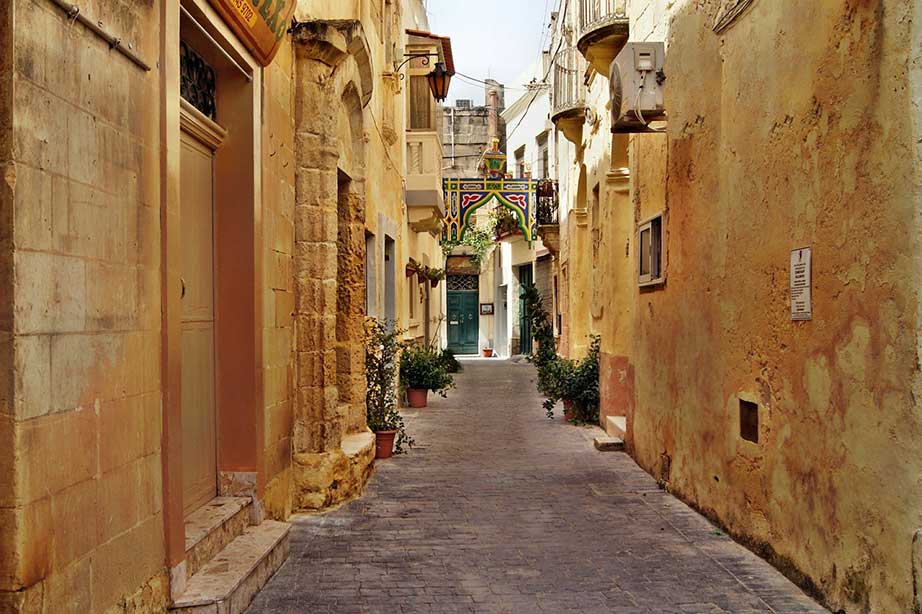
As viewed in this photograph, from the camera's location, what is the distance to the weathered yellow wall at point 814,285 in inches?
139

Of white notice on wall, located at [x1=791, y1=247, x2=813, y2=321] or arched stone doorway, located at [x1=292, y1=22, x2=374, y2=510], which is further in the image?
arched stone doorway, located at [x1=292, y1=22, x2=374, y2=510]

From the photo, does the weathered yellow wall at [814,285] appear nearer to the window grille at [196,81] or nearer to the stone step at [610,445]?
the stone step at [610,445]

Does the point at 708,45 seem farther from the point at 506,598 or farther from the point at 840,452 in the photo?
the point at 506,598

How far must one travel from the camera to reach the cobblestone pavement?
4348 mm

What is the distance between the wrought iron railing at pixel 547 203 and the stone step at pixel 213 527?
16.6 metres

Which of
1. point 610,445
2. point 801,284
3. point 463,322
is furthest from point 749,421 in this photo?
point 463,322

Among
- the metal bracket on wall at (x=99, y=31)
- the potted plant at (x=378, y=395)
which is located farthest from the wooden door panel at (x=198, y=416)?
the potted plant at (x=378, y=395)

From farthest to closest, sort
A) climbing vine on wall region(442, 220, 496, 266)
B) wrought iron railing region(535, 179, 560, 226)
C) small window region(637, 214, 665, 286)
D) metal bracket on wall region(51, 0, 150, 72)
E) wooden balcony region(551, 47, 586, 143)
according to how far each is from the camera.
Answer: climbing vine on wall region(442, 220, 496, 266), wrought iron railing region(535, 179, 560, 226), wooden balcony region(551, 47, 586, 143), small window region(637, 214, 665, 286), metal bracket on wall region(51, 0, 150, 72)

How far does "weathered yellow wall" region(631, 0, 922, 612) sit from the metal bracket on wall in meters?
3.00

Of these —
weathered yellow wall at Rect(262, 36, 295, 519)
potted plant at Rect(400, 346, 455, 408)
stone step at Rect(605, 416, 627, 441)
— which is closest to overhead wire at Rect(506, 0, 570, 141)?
potted plant at Rect(400, 346, 455, 408)

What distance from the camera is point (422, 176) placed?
1538 centimetres

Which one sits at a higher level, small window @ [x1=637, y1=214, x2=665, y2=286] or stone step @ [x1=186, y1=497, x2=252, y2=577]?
small window @ [x1=637, y1=214, x2=665, y2=286]

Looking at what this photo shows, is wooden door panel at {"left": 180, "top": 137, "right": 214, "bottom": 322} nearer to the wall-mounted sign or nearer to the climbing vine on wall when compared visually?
the wall-mounted sign

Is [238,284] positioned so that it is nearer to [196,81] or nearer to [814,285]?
[196,81]
